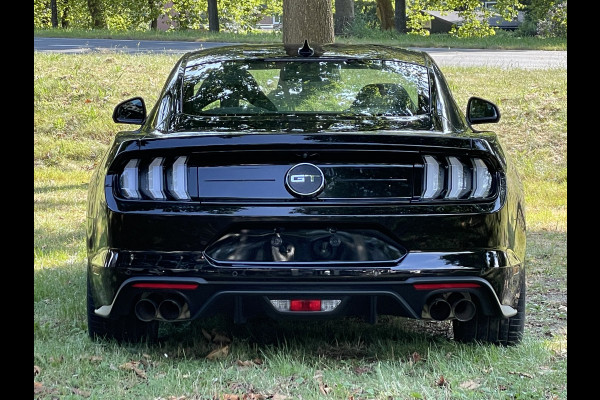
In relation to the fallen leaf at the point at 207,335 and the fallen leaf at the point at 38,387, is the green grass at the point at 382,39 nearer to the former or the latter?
the fallen leaf at the point at 207,335

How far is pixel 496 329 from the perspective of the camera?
4.68 metres

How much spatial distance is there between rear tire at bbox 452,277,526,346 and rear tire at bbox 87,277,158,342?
1554 millimetres

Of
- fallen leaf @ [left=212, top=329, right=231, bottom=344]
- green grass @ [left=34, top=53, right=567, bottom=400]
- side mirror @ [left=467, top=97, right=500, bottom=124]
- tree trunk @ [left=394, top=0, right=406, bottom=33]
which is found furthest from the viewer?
tree trunk @ [left=394, top=0, right=406, bottom=33]

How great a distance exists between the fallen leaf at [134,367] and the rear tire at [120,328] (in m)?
0.24

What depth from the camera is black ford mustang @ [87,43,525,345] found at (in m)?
4.12

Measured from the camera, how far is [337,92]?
525 cm

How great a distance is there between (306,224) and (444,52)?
1940 cm

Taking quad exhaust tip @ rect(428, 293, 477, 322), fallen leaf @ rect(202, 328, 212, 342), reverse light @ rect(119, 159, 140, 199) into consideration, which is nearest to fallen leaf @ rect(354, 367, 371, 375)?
quad exhaust tip @ rect(428, 293, 477, 322)

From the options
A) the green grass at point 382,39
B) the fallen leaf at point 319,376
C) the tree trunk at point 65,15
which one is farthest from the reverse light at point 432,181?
the tree trunk at point 65,15

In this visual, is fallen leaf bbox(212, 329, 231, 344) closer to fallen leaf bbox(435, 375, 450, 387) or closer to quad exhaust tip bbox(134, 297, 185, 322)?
quad exhaust tip bbox(134, 297, 185, 322)
